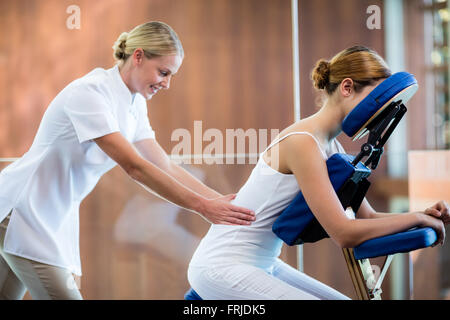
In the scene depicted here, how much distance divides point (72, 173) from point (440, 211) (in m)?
1.11

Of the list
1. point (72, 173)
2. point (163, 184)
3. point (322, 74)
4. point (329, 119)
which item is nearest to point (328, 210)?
point (329, 119)

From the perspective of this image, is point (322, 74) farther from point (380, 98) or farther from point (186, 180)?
point (186, 180)

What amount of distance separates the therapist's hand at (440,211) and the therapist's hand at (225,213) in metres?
0.48

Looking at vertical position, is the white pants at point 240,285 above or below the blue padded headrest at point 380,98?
below

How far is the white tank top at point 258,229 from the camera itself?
51.5 inches

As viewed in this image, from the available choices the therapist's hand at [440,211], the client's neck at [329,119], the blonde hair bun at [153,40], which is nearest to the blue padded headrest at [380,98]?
the client's neck at [329,119]

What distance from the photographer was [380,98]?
121 cm

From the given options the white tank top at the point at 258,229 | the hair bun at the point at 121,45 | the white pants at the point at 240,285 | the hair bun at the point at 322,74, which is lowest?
the white pants at the point at 240,285

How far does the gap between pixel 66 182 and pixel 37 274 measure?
290 millimetres

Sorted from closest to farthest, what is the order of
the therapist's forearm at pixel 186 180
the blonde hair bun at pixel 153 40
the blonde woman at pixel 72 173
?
the blonde woman at pixel 72 173
the blonde hair bun at pixel 153 40
the therapist's forearm at pixel 186 180

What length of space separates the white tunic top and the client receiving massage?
46 cm

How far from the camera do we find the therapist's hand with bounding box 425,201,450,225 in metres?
1.29

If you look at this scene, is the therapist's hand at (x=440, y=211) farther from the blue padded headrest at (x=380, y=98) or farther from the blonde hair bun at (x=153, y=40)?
the blonde hair bun at (x=153, y=40)
